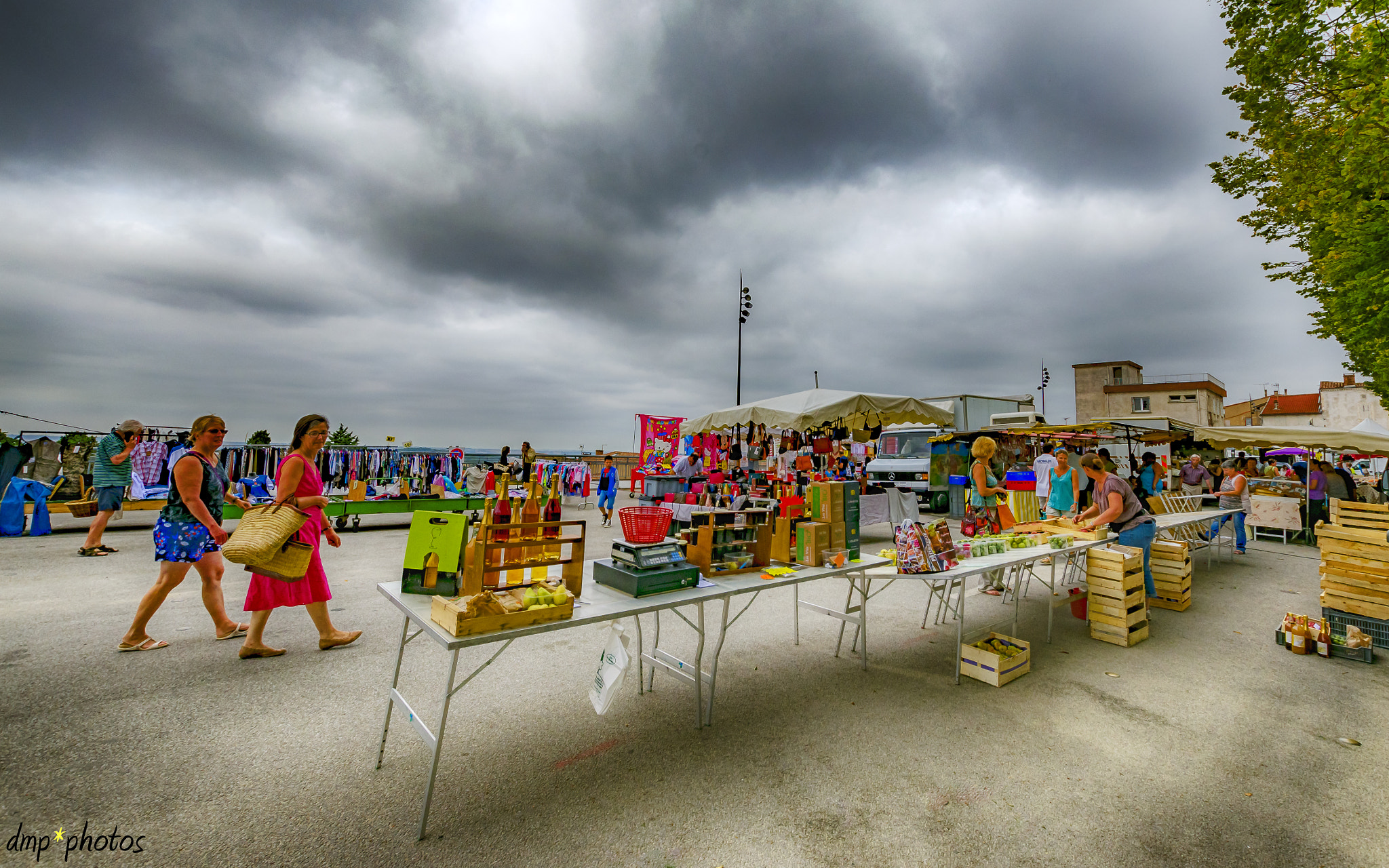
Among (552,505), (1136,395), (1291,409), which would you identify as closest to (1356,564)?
(552,505)

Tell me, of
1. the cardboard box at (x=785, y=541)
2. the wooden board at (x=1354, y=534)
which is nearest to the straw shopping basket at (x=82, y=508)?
the cardboard box at (x=785, y=541)

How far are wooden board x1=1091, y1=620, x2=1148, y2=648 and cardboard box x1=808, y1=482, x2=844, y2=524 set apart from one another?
2.87 m

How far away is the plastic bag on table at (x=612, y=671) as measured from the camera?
95.7 inches

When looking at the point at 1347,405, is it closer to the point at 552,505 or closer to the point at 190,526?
the point at 552,505

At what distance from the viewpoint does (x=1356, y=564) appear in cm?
441

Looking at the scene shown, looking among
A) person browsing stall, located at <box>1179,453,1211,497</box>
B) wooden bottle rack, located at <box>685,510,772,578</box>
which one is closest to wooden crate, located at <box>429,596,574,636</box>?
wooden bottle rack, located at <box>685,510,772,578</box>

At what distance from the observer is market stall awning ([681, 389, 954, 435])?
7699 millimetres

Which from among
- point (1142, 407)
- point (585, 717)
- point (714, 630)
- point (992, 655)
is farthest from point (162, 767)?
point (1142, 407)

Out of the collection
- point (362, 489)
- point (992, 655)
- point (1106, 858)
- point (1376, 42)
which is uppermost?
point (1376, 42)

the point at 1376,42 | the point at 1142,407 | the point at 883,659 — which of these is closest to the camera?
the point at 883,659

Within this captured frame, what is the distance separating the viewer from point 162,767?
257 cm

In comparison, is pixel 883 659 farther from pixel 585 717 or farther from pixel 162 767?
pixel 162 767

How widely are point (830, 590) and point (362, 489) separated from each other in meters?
9.01

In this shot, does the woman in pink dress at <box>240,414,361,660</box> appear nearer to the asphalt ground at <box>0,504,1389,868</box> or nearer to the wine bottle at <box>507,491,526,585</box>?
the asphalt ground at <box>0,504,1389,868</box>
